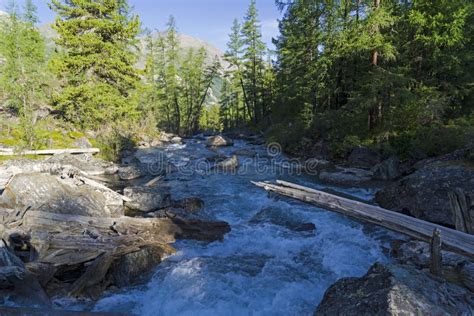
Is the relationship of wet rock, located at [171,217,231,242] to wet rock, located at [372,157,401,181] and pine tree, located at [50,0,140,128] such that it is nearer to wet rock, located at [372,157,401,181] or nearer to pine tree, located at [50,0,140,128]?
wet rock, located at [372,157,401,181]

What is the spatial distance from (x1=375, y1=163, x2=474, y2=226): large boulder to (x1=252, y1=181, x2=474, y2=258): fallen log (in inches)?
201

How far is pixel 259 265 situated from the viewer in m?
7.13

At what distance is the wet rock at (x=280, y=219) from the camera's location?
9.28m

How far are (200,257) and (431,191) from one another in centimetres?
767

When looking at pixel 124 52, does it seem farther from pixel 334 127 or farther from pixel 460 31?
pixel 460 31

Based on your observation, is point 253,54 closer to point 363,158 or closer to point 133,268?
point 363,158

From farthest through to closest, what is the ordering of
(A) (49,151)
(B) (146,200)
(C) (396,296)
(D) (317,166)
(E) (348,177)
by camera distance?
1. (D) (317,166)
2. (A) (49,151)
3. (E) (348,177)
4. (B) (146,200)
5. (C) (396,296)

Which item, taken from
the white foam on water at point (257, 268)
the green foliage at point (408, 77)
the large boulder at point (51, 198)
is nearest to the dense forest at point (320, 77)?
the green foliage at point (408, 77)

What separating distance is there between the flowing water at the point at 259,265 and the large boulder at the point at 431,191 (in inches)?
60.4

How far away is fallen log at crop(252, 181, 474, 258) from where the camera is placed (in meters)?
4.21

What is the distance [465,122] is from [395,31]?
20.9 ft

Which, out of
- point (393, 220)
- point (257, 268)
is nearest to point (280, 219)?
point (257, 268)

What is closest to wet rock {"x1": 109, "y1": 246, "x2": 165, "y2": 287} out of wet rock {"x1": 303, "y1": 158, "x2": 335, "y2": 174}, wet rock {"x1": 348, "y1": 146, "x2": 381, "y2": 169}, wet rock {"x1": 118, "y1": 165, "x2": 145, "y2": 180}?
wet rock {"x1": 118, "y1": 165, "x2": 145, "y2": 180}

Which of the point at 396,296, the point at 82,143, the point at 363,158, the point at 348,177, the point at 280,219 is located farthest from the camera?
the point at 82,143
